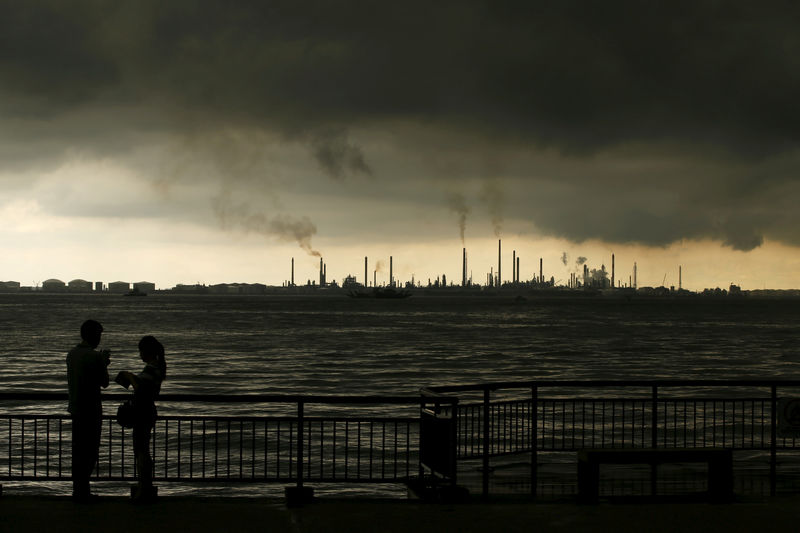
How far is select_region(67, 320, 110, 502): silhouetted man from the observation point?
1094 centimetres

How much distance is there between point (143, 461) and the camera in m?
11.1

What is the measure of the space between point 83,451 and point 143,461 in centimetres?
68

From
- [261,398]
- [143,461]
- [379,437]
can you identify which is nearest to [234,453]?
[379,437]

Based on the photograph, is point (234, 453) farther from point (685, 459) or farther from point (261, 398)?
point (685, 459)

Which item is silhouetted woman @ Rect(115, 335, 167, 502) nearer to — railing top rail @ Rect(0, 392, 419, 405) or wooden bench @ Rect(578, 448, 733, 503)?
railing top rail @ Rect(0, 392, 419, 405)

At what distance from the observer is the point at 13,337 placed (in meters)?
93.8

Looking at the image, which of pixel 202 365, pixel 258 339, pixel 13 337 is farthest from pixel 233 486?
pixel 13 337

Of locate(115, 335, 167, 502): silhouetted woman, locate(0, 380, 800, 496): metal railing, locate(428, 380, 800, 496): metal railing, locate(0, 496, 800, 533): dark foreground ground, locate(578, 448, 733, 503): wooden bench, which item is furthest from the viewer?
locate(428, 380, 800, 496): metal railing

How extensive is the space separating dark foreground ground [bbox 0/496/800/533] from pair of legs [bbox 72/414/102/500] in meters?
0.21

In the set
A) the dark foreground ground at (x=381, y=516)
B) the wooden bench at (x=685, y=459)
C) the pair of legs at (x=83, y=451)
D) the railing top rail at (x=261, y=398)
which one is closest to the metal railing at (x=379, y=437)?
the railing top rail at (x=261, y=398)

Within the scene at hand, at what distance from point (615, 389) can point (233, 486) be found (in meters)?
26.9

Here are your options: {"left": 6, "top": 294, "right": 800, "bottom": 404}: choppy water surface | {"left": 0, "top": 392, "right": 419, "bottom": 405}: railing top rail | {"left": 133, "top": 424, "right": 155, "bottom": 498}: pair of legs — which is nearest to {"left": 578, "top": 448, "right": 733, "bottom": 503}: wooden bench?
{"left": 0, "top": 392, "right": 419, "bottom": 405}: railing top rail

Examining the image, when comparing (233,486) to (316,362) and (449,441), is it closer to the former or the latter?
(449,441)

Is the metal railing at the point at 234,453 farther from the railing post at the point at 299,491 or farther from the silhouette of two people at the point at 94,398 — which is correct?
the silhouette of two people at the point at 94,398
